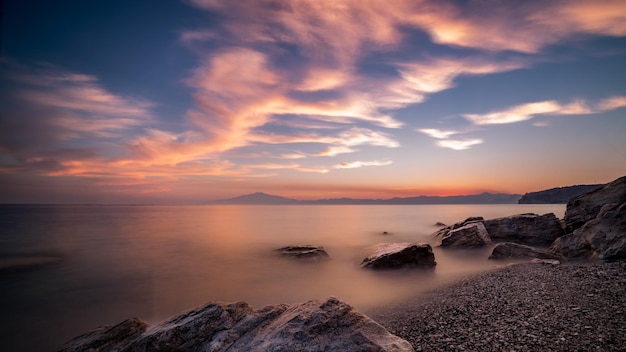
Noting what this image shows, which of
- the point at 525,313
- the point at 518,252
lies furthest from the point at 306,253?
the point at 525,313

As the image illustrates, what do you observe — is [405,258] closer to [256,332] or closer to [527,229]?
[256,332]

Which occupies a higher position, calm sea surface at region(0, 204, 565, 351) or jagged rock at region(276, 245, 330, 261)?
jagged rock at region(276, 245, 330, 261)

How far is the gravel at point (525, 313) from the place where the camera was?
650 centimetres

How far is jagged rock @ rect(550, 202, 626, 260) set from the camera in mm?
12938

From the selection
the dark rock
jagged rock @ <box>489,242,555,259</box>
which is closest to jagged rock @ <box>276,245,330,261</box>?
jagged rock @ <box>489,242,555,259</box>

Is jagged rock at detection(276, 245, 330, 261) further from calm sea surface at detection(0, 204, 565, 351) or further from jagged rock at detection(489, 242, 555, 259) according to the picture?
jagged rock at detection(489, 242, 555, 259)

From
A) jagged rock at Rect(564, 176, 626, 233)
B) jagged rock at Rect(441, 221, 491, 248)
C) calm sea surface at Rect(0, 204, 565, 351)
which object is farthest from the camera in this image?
jagged rock at Rect(441, 221, 491, 248)

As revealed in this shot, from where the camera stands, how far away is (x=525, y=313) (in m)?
8.05

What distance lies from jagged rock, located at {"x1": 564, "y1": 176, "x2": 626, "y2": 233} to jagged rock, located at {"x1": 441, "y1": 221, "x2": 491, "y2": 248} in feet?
17.7

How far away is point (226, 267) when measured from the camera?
2402cm

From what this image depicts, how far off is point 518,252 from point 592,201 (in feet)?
21.1

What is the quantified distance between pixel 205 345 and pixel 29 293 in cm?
1849

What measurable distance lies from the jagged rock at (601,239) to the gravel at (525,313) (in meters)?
1.56

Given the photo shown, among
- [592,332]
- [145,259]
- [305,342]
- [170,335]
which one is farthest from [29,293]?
[592,332]
